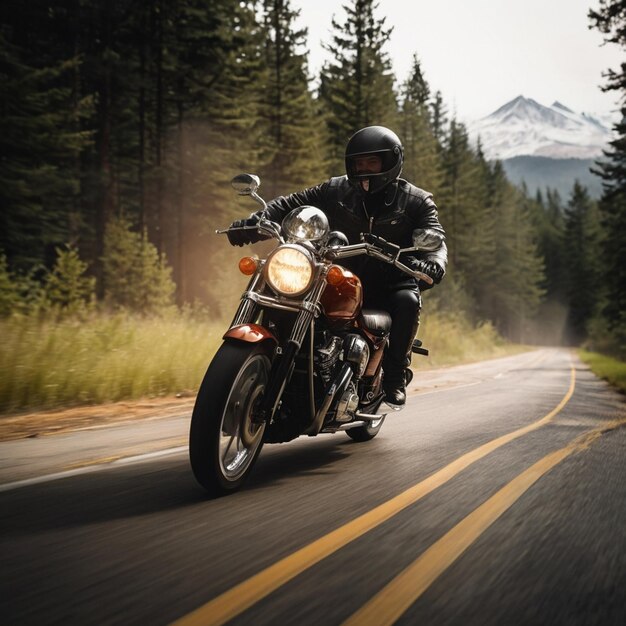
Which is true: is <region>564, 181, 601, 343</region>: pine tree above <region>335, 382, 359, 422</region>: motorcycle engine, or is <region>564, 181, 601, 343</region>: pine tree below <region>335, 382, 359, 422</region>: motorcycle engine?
above

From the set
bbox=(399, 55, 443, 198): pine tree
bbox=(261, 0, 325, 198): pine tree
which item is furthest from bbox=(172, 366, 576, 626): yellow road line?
bbox=(399, 55, 443, 198): pine tree

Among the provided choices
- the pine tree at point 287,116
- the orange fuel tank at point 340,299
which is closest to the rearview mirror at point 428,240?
the orange fuel tank at point 340,299

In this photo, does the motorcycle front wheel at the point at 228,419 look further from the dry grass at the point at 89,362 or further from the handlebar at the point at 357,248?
the dry grass at the point at 89,362

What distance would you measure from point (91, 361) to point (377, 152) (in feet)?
17.7

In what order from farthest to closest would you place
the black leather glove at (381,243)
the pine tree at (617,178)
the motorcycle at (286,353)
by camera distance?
1. the pine tree at (617,178)
2. the black leather glove at (381,243)
3. the motorcycle at (286,353)

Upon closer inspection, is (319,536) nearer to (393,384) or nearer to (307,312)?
(307,312)

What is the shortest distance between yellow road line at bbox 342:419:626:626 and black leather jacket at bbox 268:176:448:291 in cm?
198

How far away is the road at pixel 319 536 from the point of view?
2.12 meters

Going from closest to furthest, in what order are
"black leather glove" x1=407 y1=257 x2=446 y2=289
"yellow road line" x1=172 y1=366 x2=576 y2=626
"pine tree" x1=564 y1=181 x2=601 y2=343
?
"yellow road line" x1=172 y1=366 x2=576 y2=626 → "black leather glove" x1=407 y1=257 x2=446 y2=289 → "pine tree" x1=564 y1=181 x2=601 y2=343

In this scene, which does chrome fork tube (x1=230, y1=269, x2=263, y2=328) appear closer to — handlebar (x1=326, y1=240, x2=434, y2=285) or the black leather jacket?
handlebar (x1=326, y1=240, x2=434, y2=285)

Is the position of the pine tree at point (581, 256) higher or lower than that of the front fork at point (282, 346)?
higher

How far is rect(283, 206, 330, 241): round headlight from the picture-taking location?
3951 millimetres

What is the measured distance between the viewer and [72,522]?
3002mm

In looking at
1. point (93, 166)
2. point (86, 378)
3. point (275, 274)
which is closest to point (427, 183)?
point (93, 166)
